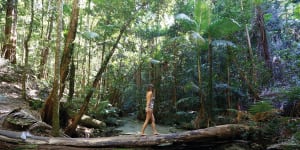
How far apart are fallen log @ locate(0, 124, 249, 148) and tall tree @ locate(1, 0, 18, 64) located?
8.05 meters

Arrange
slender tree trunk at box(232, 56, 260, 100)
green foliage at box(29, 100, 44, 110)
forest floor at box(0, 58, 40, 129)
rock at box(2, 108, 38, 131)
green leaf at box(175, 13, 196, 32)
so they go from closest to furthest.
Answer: rock at box(2, 108, 38, 131) < forest floor at box(0, 58, 40, 129) < green foliage at box(29, 100, 44, 110) < green leaf at box(175, 13, 196, 32) < slender tree trunk at box(232, 56, 260, 100)

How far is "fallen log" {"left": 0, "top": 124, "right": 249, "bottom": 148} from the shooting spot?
7.62 m

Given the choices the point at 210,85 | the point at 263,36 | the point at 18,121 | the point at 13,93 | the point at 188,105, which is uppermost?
the point at 263,36

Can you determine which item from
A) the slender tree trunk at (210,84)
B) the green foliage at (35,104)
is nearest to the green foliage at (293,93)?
the slender tree trunk at (210,84)

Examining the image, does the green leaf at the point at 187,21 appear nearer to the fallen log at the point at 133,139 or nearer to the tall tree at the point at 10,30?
the fallen log at the point at 133,139

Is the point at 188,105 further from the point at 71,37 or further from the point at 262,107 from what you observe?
the point at 71,37

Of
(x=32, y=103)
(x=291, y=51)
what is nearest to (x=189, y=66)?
(x=291, y=51)

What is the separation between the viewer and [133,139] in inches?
324

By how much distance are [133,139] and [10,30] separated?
33.9 ft

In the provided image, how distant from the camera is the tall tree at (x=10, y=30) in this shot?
13881 mm

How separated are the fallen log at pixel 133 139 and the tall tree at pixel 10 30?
805 centimetres

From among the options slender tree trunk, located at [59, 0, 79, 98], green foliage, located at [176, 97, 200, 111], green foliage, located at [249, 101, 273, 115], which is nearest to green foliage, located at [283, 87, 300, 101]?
green foliage, located at [249, 101, 273, 115]

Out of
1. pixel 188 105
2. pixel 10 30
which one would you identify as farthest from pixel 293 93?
pixel 10 30

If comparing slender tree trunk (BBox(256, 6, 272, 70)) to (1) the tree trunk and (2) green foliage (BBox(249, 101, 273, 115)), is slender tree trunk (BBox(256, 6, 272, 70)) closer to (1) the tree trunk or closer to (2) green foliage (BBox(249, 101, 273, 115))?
(1) the tree trunk
